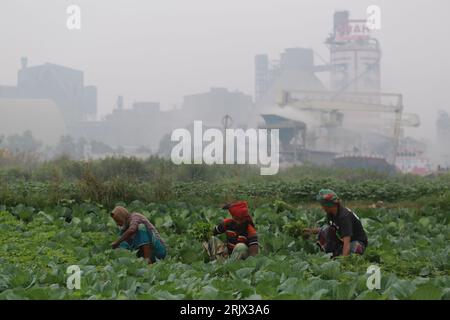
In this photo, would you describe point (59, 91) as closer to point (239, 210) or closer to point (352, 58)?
point (352, 58)

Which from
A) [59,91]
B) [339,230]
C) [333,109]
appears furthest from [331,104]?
[339,230]

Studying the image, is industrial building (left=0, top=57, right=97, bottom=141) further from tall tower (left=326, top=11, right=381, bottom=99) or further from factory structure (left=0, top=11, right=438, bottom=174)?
tall tower (left=326, top=11, right=381, bottom=99)

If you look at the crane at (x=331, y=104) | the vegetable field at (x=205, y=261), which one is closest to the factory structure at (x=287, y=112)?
the crane at (x=331, y=104)

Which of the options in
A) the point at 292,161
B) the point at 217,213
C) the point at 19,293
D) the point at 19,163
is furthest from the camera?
the point at 292,161

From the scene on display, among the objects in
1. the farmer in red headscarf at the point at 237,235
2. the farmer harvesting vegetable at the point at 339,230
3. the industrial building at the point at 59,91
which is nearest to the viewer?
the farmer harvesting vegetable at the point at 339,230

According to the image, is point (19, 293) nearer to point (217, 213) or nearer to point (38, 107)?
point (217, 213)

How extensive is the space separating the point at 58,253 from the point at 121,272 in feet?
5.21

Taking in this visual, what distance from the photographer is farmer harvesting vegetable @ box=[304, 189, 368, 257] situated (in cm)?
544

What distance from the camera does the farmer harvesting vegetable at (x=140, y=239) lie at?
18.4ft

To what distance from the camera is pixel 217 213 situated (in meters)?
8.46

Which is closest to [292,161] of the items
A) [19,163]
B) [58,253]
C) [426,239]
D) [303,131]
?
[303,131]

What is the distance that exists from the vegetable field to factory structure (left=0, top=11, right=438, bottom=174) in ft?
43.2

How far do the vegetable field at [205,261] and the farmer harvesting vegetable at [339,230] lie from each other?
5.9 inches

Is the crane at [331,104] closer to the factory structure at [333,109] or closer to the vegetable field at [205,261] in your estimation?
the factory structure at [333,109]
